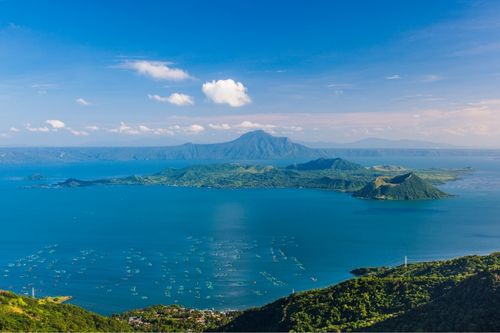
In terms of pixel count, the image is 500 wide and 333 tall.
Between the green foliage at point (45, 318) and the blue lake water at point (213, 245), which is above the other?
the green foliage at point (45, 318)

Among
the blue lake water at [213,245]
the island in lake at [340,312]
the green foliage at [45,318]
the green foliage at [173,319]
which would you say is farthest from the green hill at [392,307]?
the blue lake water at [213,245]

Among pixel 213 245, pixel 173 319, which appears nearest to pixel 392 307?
pixel 173 319

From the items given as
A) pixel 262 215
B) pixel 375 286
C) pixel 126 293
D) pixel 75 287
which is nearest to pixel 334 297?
pixel 375 286

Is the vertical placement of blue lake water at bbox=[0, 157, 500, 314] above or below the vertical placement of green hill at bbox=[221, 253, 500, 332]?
below

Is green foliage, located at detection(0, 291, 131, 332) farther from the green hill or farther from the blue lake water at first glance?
the blue lake water

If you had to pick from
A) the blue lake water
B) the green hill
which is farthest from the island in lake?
the blue lake water

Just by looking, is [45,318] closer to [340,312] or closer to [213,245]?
[340,312]

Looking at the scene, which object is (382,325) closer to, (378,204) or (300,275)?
(300,275)

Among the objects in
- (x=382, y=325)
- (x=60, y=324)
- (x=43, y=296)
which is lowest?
(x=43, y=296)

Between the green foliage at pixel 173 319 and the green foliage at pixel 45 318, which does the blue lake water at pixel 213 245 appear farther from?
the green foliage at pixel 45 318
